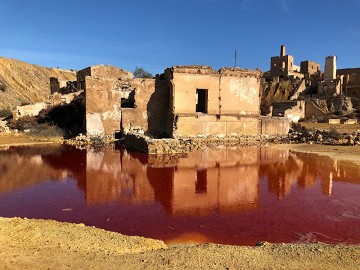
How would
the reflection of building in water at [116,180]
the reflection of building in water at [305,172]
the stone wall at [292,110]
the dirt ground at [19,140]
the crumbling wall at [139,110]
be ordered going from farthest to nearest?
the stone wall at [292,110]
the crumbling wall at [139,110]
the dirt ground at [19,140]
the reflection of building in water at [305,172]
the reflection of building in water at [116,180]

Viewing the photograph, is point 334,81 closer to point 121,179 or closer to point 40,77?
point 121,179

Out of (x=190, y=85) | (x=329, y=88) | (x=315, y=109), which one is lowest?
(x=315, y=109)

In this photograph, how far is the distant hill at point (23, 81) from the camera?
54.2 metres

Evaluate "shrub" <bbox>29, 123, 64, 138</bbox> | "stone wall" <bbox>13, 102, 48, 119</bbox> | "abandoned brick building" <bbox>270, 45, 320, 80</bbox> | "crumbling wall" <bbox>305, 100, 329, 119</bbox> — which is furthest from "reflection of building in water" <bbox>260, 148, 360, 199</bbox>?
"abandoned brick building" <bbox>270, 45, 320, 80</bbox>

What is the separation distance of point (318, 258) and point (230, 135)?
724 inches

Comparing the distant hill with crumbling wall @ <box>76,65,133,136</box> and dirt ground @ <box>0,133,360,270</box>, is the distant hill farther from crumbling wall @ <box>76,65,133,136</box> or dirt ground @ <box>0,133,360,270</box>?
dirt ground @ <box>0,133,360,270</box>

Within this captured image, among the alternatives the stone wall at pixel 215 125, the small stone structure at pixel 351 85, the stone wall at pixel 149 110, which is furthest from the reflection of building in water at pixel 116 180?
the small stone structure at pixel 351 85

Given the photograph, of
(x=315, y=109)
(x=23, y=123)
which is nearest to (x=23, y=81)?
(x=23, y=123)

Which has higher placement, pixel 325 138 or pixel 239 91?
pixel 239 91

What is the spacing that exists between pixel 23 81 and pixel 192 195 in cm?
6406

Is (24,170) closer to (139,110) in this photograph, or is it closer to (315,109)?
(139,110)

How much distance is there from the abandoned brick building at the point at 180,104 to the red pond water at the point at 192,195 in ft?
20.1

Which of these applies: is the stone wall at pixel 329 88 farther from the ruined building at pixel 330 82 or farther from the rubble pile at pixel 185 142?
the rubble pile at pixel 185 142

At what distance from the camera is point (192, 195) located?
10.1 metres
